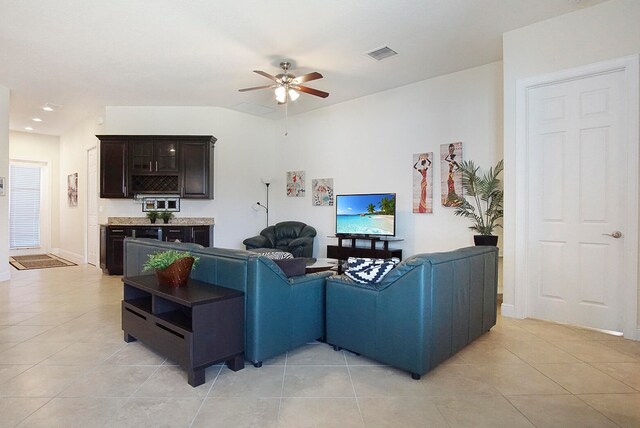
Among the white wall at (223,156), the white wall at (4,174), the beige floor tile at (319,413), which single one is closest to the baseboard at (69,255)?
the white wall at (223,156)

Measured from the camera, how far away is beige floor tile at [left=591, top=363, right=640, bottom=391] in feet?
7.46

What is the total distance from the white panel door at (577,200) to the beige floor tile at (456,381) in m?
1.73

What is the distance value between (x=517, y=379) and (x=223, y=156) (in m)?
5.88

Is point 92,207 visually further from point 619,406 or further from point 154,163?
point 619,406

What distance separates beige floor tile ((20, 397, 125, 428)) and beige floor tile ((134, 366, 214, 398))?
16 cm

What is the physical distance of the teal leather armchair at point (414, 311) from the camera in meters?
2.22

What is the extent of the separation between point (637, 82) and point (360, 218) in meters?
3.48

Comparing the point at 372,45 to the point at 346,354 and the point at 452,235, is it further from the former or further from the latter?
the point at 346,354

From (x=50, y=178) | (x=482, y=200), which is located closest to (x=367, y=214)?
(x=482, y=200)

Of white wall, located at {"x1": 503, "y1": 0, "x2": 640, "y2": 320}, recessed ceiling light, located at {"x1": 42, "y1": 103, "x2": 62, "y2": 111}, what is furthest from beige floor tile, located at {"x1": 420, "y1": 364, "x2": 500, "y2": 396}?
recessed ceiling light, located at {"x1": 42, "y1": 103, "x2": 62, "y2": 111}

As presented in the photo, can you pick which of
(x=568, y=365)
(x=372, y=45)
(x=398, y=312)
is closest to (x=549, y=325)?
(x=568, y=365)

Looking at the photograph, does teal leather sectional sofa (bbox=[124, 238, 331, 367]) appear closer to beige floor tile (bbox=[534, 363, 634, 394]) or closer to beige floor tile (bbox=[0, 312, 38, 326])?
beige floor tile (bbox=[534, 363, 634, 394])

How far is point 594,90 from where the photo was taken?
328cm

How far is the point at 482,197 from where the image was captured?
4.30 metres
